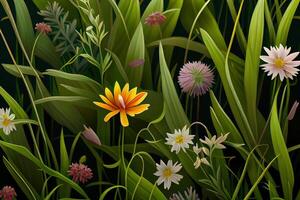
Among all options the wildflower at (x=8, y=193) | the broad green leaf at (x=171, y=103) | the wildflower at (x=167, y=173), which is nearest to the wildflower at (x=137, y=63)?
the broad green leaf at (x=171, y=103)

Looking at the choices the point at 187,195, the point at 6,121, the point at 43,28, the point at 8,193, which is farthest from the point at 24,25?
the point at 187,195

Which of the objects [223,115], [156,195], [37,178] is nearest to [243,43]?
[223,115]

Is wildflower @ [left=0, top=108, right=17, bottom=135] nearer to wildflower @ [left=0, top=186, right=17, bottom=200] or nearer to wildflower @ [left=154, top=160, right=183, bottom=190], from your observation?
wildflower @ [left=0, top=186, right=17, bottom=200]

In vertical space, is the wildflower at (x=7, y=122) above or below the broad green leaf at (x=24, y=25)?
below

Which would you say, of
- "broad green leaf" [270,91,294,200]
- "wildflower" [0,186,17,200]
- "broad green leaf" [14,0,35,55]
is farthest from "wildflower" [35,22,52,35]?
"broad green leaf" [270,91,294,200]

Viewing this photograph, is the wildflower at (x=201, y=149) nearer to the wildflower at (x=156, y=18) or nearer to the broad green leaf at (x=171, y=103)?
the broad green leaf at (x=171, y=103)
